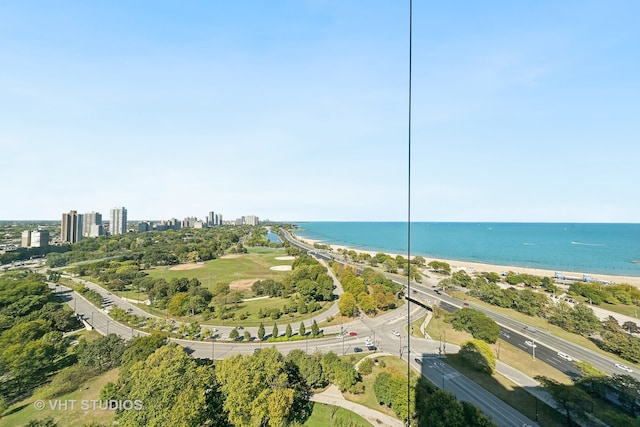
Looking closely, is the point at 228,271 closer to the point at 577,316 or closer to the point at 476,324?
the point at 476,324

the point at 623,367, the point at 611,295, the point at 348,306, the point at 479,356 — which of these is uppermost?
the point at 348,306

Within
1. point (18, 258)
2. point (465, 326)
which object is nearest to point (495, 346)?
point (465, 326)

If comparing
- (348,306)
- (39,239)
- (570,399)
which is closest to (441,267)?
(348,306)

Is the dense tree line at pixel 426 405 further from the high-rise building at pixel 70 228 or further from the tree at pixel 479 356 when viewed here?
the high-rise building at pixel 70 228

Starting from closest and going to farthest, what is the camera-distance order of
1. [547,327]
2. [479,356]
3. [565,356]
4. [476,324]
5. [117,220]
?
[479,356] < [565,356] < [476,324] < [547,327] < [117,220]

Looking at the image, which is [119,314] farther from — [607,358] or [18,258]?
[18,258]

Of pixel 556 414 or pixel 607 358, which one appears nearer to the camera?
pixel 556 414

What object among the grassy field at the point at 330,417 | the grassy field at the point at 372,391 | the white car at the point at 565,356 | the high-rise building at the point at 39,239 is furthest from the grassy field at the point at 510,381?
the high-rise building at the point at 39,239
